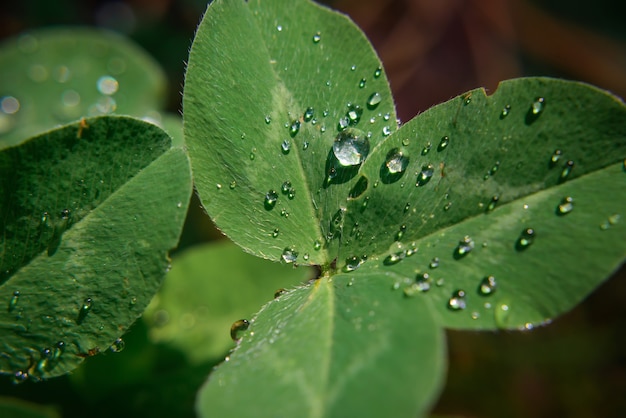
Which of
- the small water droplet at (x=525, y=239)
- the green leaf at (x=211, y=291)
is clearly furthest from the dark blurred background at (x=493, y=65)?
the small water droplet at (x=525, y=239)

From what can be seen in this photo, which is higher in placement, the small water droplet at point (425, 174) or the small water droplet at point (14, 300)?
the small water droplet at point (425, 174)

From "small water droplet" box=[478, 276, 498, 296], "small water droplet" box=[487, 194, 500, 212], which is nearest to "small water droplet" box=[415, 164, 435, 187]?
"small water droplet" box=[487, 194, 500, 212]

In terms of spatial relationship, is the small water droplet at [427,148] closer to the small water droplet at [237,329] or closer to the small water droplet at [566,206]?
the small water droplet at [566,206]

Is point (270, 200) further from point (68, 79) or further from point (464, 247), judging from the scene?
point (68, 79)

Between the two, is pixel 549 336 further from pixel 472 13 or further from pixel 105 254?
pixel 105 254

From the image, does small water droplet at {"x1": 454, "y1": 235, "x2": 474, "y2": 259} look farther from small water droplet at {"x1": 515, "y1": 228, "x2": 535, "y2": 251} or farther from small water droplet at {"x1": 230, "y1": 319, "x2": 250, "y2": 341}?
small water droplet at {"x1": 230, "y1": 319, "x2": 250, "y2": 341}

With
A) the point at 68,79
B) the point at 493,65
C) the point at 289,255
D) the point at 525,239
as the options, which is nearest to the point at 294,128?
the point at 289,255

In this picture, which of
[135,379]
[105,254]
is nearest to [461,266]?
[105,254]
